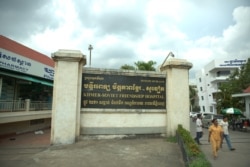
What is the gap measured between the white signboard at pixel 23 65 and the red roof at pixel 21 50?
0.41 m

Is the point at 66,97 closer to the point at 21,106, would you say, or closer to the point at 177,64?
the point at 177,64

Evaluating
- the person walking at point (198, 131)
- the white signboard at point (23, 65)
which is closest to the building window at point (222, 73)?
the white signboard at point (23, 65)

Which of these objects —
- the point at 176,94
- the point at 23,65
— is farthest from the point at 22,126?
the point at 176,94

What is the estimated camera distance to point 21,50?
616 inches

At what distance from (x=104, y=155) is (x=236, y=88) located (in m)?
23.0

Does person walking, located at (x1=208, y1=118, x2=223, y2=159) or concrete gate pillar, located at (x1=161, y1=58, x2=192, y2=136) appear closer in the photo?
person walking, located at (x1=208, y1=118, x2=223, y2=159)

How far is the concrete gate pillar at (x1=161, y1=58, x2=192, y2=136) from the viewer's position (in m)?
10.4

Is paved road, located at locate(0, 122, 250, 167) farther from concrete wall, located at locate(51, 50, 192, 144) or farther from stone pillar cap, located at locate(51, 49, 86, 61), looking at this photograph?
stone pillar cap, located at locate(51, 49, 86, 61)

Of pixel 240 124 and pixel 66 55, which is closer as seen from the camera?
pixel 66 55

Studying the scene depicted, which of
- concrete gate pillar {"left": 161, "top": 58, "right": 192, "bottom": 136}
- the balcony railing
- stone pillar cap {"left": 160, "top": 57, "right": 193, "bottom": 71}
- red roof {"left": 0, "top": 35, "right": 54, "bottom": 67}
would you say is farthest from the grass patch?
red roof {"left": 0, "top": 35, "right": 54, "bottom": 67}

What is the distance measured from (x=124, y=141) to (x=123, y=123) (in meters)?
0.88

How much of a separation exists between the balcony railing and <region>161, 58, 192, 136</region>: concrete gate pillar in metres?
9.67

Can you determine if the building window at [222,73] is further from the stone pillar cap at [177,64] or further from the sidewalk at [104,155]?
the sidewalk at [104,155]

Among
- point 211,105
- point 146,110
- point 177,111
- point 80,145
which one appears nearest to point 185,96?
point 177,111
